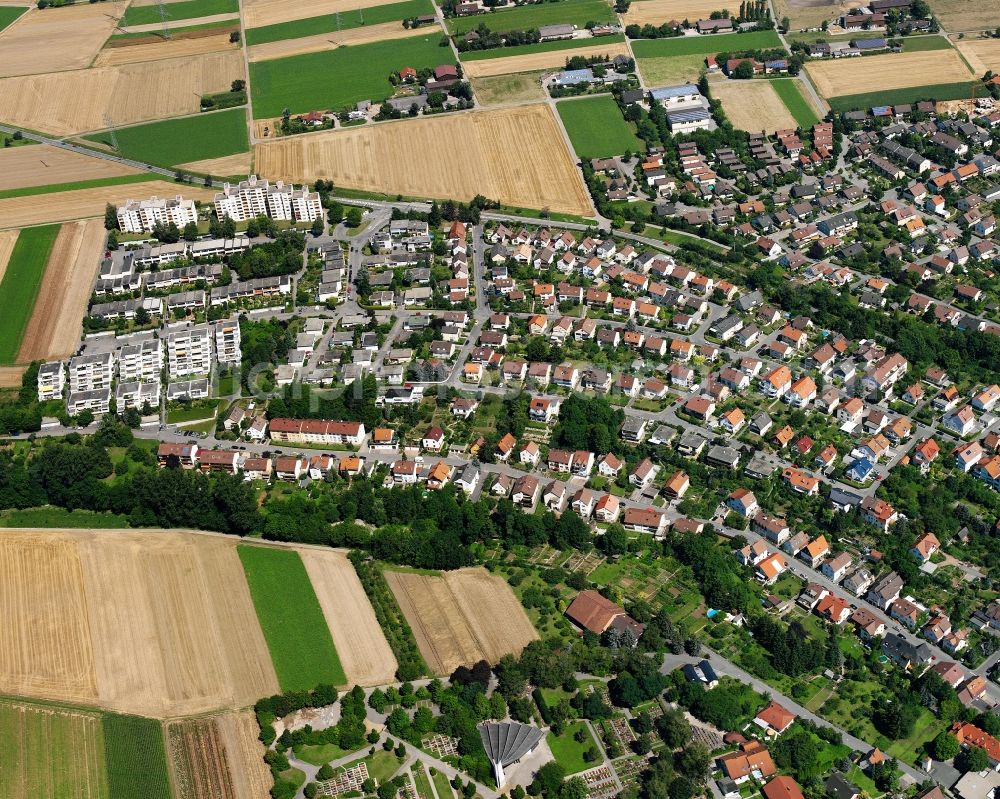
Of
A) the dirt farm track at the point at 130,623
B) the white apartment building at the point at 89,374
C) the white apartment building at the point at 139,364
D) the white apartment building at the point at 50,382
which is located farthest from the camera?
the white apartment building at the point at 139,364

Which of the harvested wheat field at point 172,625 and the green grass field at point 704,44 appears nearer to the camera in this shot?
the harvested wheat field at point 172,625

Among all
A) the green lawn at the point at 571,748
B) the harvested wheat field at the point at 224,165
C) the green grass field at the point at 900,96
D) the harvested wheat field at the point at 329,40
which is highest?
the harvested wheat field at the point at 329,40

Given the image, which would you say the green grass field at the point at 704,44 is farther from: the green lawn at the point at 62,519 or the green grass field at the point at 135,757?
the green grass field at the point at 135,757

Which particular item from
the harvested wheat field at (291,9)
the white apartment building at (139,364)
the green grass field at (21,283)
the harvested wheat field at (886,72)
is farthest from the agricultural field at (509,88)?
the white apartment building at (139,364)

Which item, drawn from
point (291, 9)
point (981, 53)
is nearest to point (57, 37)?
point (291, 9)

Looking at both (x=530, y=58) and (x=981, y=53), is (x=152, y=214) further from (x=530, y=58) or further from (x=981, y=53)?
(x=981, y=53)

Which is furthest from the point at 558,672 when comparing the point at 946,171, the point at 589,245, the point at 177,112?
the point at 177,112

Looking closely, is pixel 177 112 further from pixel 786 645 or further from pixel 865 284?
pixel 786 645

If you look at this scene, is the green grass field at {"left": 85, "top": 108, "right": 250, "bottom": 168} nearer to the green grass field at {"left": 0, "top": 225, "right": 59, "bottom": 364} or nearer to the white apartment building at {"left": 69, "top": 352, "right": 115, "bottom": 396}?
the green grass field at {"left": 0, "top": 225, "right": 59, "bottom": 364}
